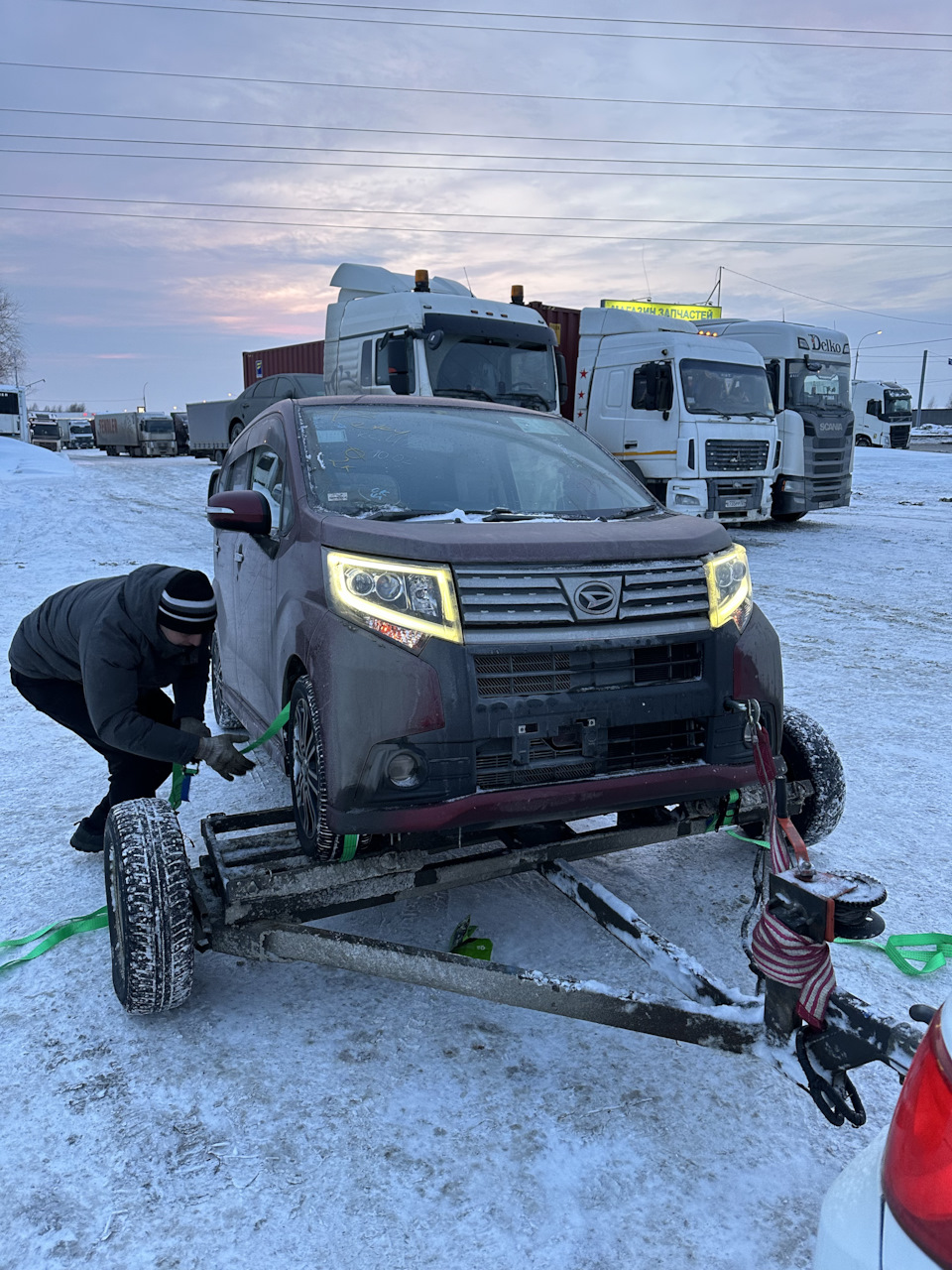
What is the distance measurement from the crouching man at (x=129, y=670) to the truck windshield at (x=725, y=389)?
1169 centimetres

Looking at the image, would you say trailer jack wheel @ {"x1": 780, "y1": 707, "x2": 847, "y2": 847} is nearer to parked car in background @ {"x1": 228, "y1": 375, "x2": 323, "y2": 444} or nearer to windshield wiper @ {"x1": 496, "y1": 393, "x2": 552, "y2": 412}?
windshield wiper @ {"x1": 496, "y1": 393, "x2": 552, "y2": 412}

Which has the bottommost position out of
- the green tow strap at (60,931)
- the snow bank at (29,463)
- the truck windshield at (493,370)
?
the green tow strap at (60,931)

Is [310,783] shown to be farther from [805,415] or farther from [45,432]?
[45,432]

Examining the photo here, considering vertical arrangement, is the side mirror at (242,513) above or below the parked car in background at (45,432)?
below

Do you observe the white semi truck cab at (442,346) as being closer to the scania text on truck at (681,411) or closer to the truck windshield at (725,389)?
the scania text on truck at (681,411)

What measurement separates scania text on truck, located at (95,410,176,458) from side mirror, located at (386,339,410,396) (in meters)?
36.1

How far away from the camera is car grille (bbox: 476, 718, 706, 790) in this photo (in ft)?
8.90

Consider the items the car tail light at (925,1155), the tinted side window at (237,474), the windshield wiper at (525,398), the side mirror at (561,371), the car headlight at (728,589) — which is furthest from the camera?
the side mirror at (561,371)

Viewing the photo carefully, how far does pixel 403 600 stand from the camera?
108 inches

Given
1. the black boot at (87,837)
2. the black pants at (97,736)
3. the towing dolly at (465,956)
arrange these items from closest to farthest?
the towing dolly at (465,956) → the black pants at (97,736) → the black boot at (87,837)

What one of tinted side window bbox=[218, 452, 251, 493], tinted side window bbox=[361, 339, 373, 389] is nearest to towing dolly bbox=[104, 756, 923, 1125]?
tinted side window bbox=[218, 452, 251, 493]

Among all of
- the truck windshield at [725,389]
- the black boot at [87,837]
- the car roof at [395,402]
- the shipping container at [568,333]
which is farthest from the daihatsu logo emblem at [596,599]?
the shipping container at [568,333]

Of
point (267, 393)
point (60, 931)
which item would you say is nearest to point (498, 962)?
point (60, 931)

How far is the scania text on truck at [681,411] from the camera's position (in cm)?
1402
